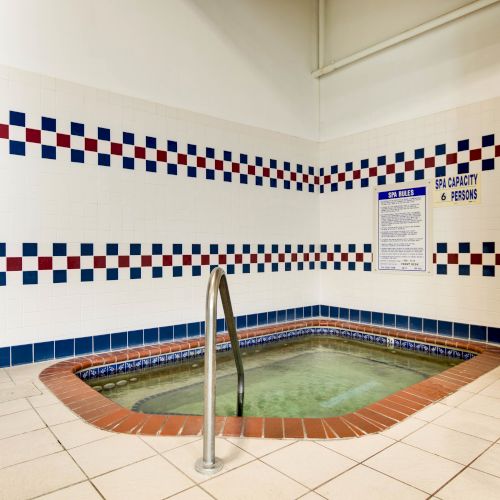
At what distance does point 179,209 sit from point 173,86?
104 cm

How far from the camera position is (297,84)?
167 inches

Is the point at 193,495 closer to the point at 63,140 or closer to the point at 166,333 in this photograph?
the point at 166,333

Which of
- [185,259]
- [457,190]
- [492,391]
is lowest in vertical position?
[492,391]

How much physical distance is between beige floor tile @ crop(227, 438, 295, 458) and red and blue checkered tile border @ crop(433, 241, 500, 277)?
2489 millimetres

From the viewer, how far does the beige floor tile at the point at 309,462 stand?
1.26m

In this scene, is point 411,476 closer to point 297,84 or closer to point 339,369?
point 339,369

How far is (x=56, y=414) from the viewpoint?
1.76m

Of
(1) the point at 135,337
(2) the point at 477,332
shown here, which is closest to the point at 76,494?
(1) the point at 135,337

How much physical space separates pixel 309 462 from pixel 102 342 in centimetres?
201

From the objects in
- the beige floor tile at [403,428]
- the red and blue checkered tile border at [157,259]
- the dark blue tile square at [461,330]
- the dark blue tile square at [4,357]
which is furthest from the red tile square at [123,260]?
the dark blue tile square at [461,330]

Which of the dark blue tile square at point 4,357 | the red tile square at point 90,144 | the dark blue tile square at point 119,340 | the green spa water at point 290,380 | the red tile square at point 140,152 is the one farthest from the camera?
A: the red tile square at point 140,152

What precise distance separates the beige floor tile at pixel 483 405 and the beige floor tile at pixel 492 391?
0.14ft

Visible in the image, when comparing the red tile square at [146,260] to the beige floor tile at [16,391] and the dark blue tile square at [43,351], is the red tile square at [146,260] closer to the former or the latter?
the dark blue tile square at [43,351]

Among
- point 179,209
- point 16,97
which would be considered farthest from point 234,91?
point 16,97
